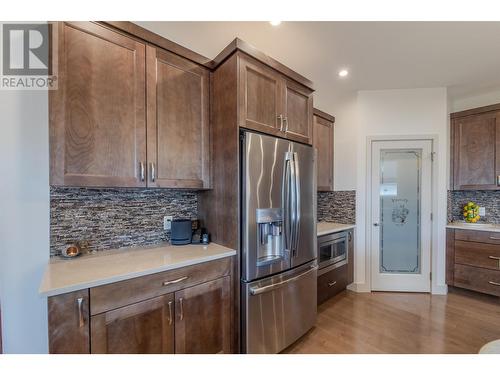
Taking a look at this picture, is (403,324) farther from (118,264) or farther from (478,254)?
(118,264)

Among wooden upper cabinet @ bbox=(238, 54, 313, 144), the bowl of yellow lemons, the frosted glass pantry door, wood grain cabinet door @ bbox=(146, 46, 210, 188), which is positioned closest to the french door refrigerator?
wooden upper cabinet @ bbox=(238, 54, 313, 144)

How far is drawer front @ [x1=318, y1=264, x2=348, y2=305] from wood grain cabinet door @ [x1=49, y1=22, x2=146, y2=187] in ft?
7.09

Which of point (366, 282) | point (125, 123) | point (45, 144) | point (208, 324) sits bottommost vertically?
point (366, 282)

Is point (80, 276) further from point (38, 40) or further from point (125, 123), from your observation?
point (38, 40)

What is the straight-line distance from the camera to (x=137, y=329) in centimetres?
125

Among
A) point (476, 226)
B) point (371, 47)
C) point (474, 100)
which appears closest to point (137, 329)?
point (371, 47)

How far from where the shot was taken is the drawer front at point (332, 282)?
101 inches

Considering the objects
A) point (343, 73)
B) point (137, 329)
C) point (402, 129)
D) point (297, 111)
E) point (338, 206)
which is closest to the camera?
point (137, 329)

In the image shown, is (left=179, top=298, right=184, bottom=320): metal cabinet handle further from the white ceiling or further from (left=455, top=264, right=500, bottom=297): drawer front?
(left=455, top=264, right=500, bottom=297): drawer front

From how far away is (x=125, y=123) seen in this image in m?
1.48

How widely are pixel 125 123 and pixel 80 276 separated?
3.01ft

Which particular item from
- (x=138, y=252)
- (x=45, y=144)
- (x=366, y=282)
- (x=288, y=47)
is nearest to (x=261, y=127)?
(x=288, y=47)

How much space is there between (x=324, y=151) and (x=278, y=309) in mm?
2198

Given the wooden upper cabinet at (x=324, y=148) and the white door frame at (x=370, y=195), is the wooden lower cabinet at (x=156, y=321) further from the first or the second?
the white door frame at (x=370, y=195)
